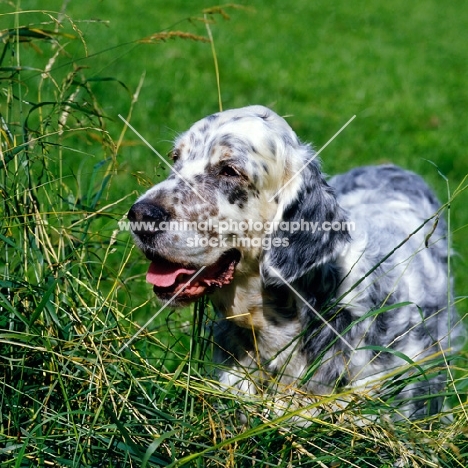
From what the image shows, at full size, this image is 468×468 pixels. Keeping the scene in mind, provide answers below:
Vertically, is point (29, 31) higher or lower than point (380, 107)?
higher

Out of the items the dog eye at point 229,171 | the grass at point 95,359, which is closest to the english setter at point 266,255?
the dog eye at point 229,171

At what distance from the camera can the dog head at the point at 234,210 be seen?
3338 mm

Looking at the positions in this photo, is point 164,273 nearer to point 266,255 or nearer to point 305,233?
point 266,255

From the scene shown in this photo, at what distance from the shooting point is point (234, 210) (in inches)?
137

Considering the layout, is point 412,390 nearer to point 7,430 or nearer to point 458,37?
point 7,430

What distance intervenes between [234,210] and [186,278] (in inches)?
14.8

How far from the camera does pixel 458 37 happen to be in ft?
49.9

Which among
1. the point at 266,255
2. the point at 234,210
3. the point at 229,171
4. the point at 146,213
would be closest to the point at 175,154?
the point at 229,171

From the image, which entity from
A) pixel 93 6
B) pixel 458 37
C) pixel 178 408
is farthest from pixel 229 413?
pixel 458 37

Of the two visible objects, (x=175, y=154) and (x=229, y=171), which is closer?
(x=229, y=171)

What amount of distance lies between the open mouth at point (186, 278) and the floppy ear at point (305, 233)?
0.18 metres

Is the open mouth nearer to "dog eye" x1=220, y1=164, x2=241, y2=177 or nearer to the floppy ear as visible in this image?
the floppy ear

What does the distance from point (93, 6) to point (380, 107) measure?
196 inches

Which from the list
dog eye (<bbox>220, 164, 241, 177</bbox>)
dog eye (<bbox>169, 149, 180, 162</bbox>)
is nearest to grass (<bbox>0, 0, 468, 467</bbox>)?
dog eye (<bbox>169, 149, 180, 162</bbox>)
